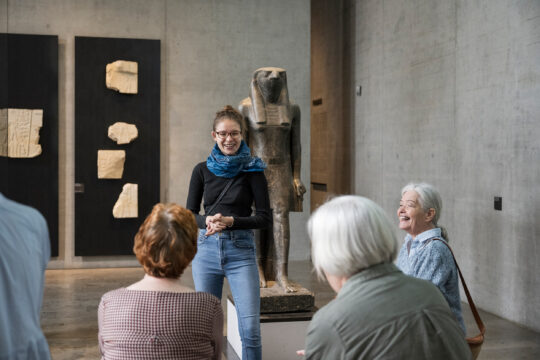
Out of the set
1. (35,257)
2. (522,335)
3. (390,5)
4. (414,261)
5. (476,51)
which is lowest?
(522,335)

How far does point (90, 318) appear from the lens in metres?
5.86

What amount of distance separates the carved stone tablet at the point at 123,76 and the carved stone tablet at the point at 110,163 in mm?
828

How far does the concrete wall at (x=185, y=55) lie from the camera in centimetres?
853

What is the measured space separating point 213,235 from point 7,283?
74.6 inches

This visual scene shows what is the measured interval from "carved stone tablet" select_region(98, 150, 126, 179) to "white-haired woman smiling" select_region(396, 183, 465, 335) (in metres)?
5.93

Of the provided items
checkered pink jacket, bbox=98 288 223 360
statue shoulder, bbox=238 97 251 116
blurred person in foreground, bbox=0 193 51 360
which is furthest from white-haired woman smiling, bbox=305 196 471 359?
statue shoulder, bbox=238 97 251 116

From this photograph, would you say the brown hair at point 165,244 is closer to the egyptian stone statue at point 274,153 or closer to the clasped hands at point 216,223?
the clasped hands at point 216,223

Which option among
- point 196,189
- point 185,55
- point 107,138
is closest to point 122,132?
point 107,138

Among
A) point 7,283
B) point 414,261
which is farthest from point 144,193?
point 7,283

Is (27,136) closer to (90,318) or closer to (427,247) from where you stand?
(90,318)

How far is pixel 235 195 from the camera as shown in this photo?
3332 mm

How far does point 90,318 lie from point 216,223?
127 inches

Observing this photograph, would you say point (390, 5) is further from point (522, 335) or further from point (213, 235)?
point (213, 235)

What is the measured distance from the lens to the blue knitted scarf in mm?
3334
